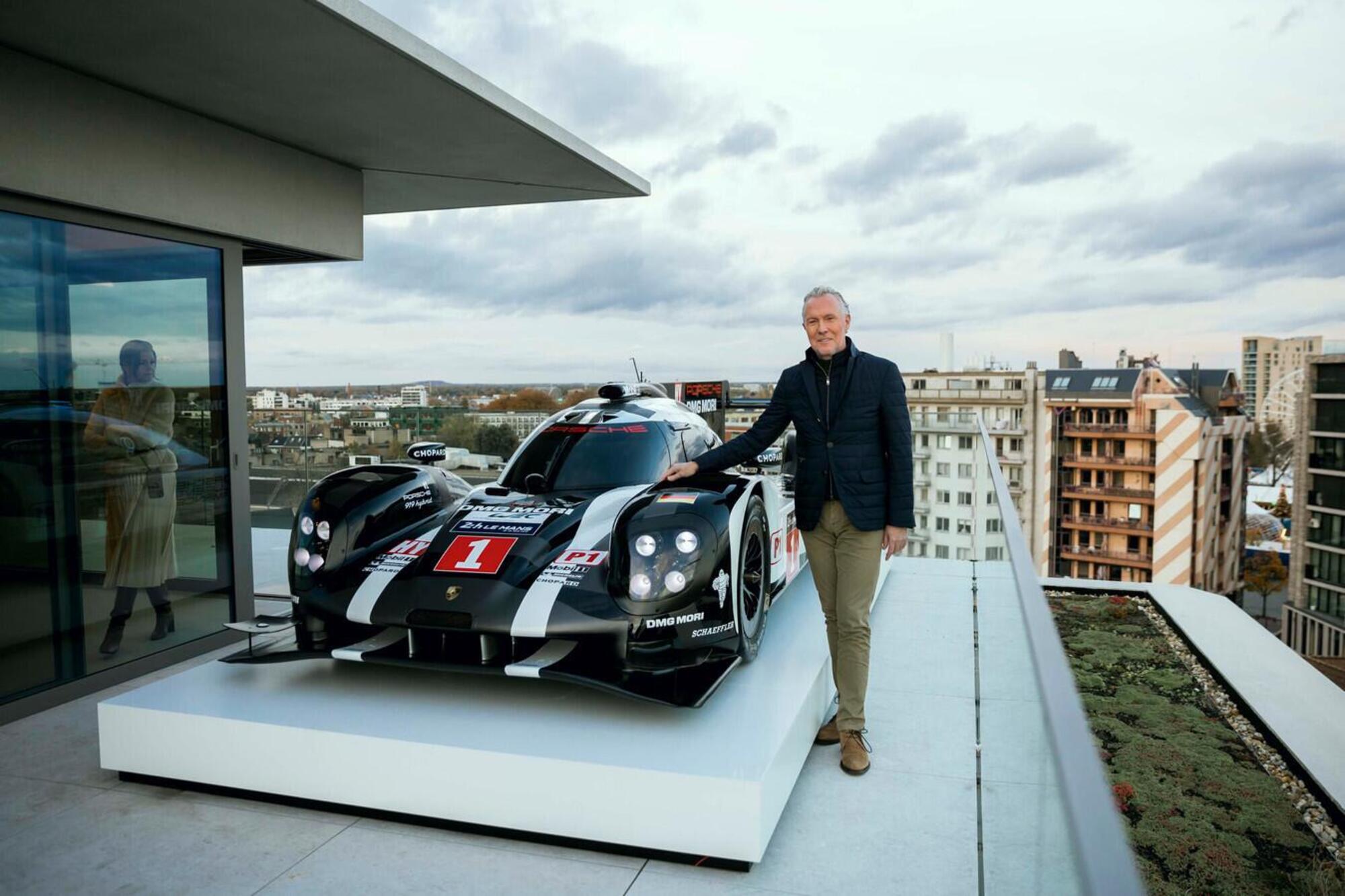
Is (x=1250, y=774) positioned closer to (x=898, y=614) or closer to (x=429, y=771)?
(x=898, y=614)

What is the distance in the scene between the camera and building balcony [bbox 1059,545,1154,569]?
2896 inches

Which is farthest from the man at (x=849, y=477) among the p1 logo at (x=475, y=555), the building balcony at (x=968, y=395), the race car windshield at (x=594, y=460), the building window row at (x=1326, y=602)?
the building window row at (x=1326, y=602)

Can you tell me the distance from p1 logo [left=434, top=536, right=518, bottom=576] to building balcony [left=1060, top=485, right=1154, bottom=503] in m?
79.9

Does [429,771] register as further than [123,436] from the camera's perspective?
No

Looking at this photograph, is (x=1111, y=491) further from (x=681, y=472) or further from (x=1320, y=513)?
(x=681, y=472)

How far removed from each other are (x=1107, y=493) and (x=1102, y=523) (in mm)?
2594

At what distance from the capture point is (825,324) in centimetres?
344

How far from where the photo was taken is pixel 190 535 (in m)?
5.01

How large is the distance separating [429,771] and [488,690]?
0.56 meters

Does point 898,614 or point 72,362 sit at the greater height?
point 72,362

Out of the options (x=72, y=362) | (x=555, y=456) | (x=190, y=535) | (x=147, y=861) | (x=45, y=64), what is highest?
(x=45, y=64)

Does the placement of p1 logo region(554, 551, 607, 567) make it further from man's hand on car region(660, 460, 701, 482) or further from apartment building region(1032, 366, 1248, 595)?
apartment building region(1032, 366, 1248, 595)

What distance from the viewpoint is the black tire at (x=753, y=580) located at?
3.66 metres

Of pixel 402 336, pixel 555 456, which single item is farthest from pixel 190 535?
pixel 402 336
